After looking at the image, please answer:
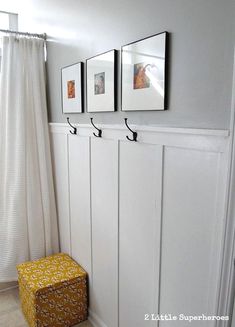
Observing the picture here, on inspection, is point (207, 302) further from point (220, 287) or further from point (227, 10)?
point (227, 10)

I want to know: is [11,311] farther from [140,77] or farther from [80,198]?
[140,77]

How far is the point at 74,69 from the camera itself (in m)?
1.93

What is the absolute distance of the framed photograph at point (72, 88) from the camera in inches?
74.1

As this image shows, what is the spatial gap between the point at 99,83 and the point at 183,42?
66 centimetres

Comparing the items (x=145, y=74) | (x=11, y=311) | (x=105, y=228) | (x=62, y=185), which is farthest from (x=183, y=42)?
(x=11, y=311)

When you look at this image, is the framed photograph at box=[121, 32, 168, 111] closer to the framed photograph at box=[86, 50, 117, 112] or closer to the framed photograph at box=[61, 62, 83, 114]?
the framed photograph at box=[86, 50, 117, 112]

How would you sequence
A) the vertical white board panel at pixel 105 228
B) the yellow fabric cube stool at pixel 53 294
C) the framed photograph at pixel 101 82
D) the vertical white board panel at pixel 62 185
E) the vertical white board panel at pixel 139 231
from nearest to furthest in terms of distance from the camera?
the vertical white board panel at pixel 139 231 < the framed photograph at pixel 101 82 < the vertical white board panel at pixel 105 228 < the yellow fabric cube stool at pixel 53 294 < the vertical white board panel at pixel 62 185

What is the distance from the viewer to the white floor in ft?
6.69

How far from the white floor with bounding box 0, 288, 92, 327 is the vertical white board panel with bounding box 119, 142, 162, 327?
2.26 feet

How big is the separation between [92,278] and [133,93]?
1.34 meters

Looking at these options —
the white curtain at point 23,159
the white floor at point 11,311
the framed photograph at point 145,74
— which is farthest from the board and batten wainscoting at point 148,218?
the white floor at point 11,311

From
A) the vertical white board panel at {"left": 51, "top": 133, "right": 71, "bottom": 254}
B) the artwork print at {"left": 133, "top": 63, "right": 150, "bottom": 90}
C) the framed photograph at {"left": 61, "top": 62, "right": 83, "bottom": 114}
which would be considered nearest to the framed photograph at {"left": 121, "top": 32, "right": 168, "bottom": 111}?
the artwork print at {"left": 133, "top": 63, "right": 150, "bottom": 90}

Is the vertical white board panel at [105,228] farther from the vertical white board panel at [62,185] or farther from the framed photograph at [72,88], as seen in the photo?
the vertical white board panel at [62,185]

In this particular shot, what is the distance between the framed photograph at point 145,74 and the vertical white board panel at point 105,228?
312 millimetres
